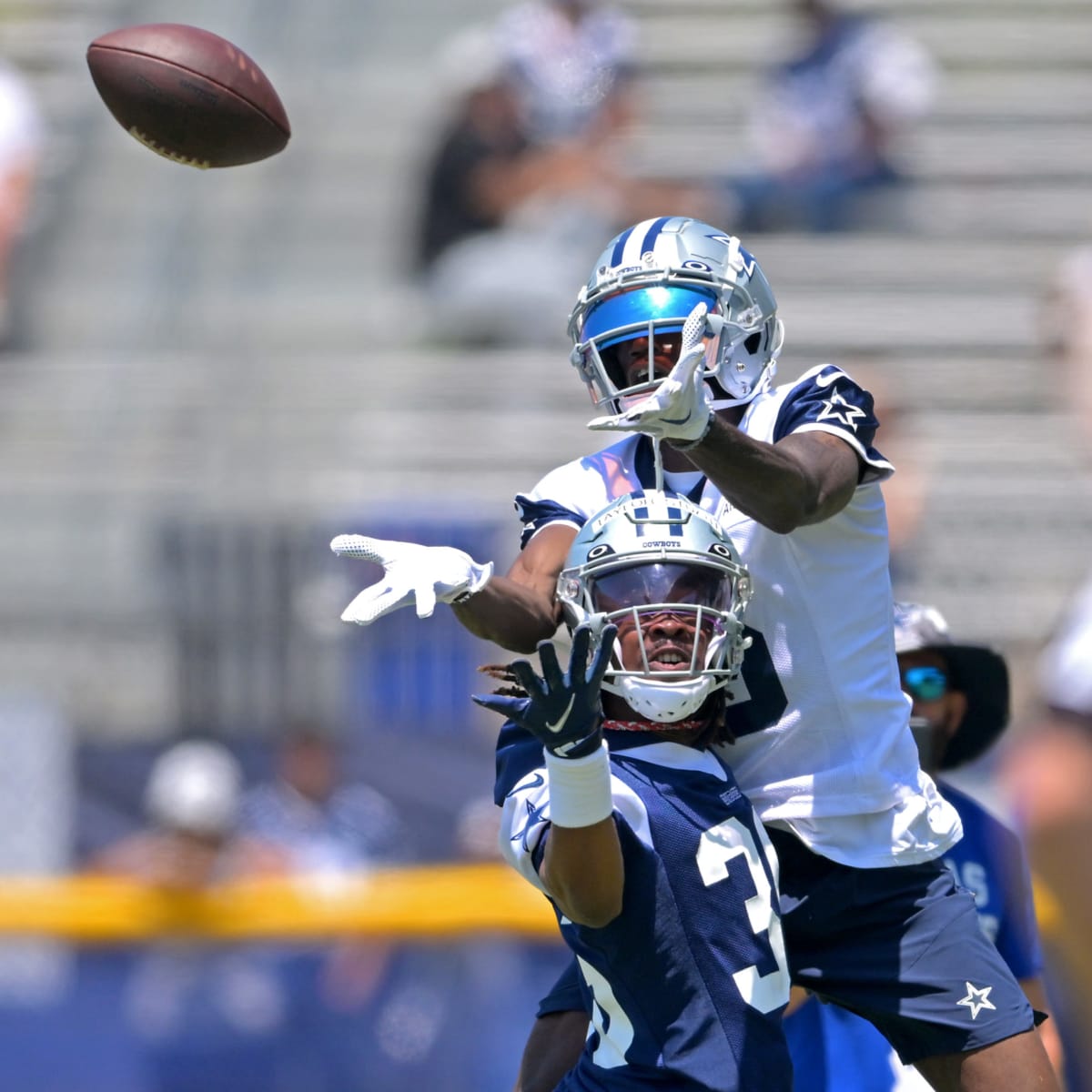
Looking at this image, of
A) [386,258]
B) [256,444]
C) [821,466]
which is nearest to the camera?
[821,466]

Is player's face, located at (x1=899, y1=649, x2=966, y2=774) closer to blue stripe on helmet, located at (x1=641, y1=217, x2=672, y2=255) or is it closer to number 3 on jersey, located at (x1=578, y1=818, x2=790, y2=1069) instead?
number 3 on jersey, located at (x1=578, y1=818, x2=790, y2=1069)

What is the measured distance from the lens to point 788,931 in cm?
300

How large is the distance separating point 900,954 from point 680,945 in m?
0.44

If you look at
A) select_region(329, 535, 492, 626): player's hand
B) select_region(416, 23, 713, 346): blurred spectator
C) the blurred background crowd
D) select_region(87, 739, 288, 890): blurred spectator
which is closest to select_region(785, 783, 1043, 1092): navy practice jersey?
the blurred background crowd

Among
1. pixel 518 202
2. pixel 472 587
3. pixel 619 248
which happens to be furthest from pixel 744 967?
pixel 518 202

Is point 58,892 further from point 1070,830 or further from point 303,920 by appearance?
point 1070,830

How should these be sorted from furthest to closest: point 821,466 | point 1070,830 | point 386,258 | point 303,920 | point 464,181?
point 386,258 < point 464,181 < point 303,920 < point 821,466 < point 1070,830

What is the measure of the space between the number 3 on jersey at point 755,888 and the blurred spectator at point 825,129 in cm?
641

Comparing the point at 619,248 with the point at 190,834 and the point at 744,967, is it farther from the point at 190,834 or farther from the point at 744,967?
the point at 190,834

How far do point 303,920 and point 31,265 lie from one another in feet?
16.9

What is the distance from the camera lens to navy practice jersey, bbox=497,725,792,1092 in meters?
2.71

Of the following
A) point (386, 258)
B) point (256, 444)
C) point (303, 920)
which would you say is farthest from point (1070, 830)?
point (386, 258)

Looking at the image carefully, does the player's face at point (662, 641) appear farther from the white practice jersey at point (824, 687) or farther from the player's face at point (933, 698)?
the player's face at point (933, 698)

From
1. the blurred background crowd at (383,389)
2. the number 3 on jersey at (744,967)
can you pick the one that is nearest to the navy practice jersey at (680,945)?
the number 3 on jersey at (744,967)
